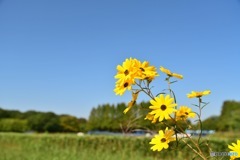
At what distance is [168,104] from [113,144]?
823 centimetres

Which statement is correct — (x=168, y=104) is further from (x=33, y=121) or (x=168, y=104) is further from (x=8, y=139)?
(x=33, y=121)

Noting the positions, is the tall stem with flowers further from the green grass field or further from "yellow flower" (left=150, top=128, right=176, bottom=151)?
the green grass field

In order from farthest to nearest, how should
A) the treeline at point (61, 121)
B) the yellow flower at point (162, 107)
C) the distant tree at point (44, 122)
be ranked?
the distant tree at point (44, 122) → the treeline at point (61, 121) → the yellow flower at point (162, 107)

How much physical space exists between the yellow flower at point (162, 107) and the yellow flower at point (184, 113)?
19 cm

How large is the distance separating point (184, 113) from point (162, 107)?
0.24 metres

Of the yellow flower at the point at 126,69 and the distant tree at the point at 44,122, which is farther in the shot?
the distant tree at the point at 44,122

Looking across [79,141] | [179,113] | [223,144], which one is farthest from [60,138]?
[179,113]

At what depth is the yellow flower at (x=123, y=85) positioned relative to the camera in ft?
4.30

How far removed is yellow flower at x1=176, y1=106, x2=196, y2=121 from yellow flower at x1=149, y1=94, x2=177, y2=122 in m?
0.19

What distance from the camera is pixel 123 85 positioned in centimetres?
133

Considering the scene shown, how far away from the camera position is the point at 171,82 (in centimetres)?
138

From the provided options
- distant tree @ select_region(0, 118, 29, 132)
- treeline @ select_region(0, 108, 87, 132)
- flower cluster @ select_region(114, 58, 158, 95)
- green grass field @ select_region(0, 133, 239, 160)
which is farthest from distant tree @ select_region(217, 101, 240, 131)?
flower cluster @ select_region(114, 58, 158, 95)

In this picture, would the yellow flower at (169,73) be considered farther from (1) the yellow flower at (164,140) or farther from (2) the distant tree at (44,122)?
(2) the distant tree at (44,122)

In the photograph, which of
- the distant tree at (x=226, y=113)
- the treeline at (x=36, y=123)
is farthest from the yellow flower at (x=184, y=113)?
the treeline at (x=36, y=123)
